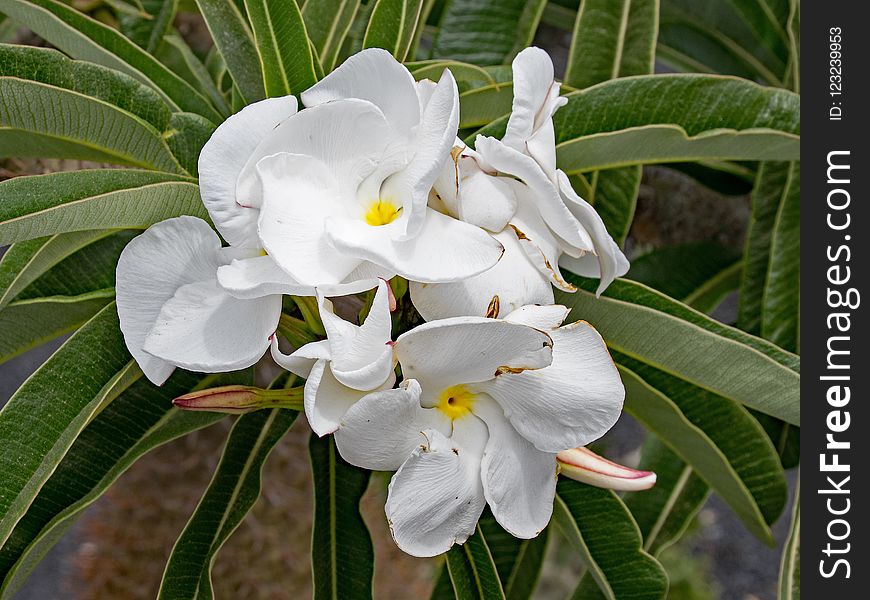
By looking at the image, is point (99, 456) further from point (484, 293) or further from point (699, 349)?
point (699, 349)

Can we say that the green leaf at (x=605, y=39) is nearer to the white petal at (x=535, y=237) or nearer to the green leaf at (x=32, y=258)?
the white petal at (x=535, y=237)

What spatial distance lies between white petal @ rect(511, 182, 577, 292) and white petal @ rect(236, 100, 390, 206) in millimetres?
84

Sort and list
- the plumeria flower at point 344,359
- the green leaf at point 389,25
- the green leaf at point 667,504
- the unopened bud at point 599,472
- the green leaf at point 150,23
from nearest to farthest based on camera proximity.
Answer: the plumeria flower at point 344,359
the unopened bud at point 599,472
the green leaf at point 389,25
the green leaf at point 150,23
the green leaf at point 667,504

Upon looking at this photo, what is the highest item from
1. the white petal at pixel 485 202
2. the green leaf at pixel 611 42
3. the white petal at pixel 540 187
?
the green leaf at pixel 611 42

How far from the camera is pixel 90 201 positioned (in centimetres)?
46

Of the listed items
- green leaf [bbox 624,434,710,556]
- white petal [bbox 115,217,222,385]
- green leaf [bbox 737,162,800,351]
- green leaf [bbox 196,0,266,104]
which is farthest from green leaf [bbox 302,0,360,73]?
green leaf [bbox 624,434,710,556]

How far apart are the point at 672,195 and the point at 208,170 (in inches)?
33.2

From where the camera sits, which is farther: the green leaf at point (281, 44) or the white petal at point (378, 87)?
the green leaf at point (281, 44)

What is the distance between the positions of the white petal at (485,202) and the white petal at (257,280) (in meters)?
0.10

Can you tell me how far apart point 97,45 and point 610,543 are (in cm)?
57

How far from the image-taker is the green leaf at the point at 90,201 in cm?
43

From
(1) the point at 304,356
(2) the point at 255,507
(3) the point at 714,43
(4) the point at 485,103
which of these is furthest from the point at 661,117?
(2) the point at 255,507

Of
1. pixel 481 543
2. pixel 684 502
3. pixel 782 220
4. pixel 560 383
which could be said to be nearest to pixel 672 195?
pixel 782 220

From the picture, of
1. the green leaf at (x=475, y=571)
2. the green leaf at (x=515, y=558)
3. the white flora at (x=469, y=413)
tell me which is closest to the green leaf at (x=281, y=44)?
the white flora at (x=469, y=413)
